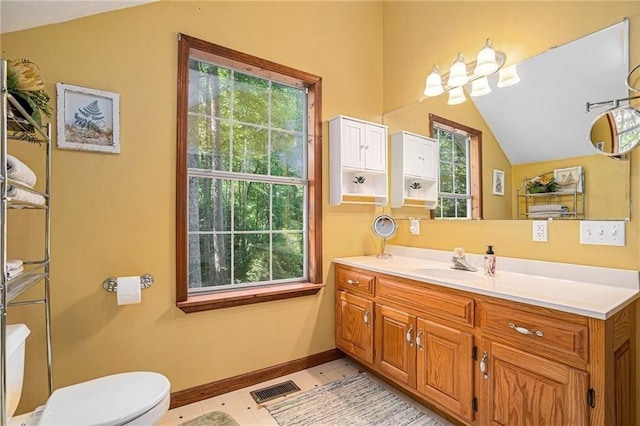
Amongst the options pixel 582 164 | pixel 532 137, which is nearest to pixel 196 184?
pixel 532 137

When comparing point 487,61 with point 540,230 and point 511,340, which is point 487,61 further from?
point 511,340

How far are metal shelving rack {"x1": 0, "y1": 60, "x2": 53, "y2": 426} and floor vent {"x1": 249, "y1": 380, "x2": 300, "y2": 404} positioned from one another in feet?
3.66

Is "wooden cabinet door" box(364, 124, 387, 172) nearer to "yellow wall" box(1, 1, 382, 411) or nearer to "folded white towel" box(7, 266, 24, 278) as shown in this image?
"yellow wall" box(1, 1, 382, 411)

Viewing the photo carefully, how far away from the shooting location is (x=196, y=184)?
6.89 ft

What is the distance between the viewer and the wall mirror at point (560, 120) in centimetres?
157

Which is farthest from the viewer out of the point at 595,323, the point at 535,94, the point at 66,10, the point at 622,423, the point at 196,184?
the point at 196,184

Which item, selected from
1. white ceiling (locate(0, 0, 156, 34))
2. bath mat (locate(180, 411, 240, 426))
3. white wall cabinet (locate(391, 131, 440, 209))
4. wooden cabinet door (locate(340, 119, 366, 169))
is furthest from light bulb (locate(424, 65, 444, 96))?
bath mat (locate(180, 411, 240, 426))

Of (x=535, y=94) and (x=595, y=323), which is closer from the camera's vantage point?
(x=595, y=323)

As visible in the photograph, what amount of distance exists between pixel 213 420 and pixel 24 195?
1.52 metres

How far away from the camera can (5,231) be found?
36.3 inches

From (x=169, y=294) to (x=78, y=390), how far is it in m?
0.64

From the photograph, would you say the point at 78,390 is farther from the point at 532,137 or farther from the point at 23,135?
the point at 532,137

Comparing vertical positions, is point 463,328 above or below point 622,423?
above

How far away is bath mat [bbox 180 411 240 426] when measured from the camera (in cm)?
177
